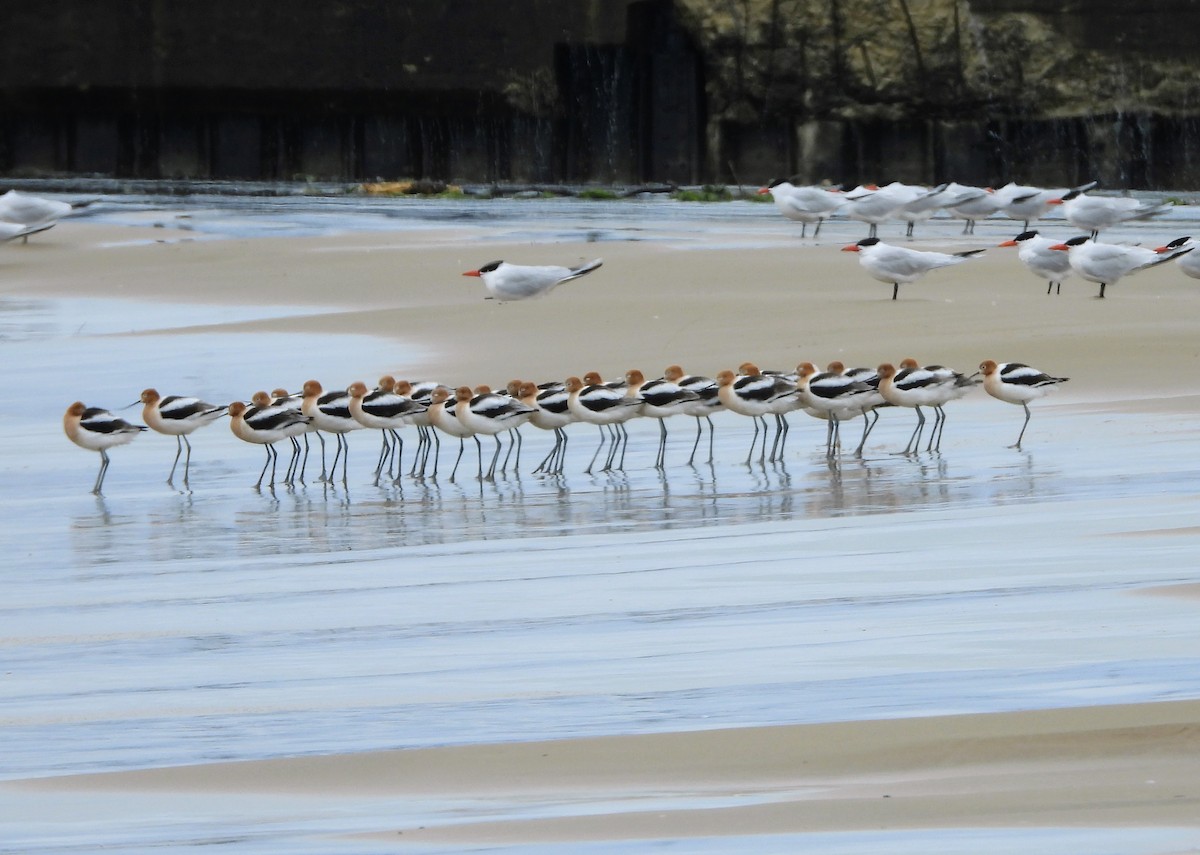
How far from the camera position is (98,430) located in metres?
11.5

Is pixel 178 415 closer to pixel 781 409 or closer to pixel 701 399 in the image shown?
pixel 701 399

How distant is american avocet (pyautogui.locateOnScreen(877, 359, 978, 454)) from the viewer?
1166 cm

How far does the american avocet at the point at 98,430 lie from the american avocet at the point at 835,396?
378cm

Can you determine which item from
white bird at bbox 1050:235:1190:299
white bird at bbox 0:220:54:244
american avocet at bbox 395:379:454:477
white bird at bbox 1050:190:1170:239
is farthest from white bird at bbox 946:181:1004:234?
american avocet at bbox 395:379:454:477

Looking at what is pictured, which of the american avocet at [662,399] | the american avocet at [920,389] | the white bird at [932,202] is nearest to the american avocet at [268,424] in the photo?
the american avocet at [662,399]

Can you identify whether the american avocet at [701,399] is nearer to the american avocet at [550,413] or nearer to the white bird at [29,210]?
the american avocet at [550,413]

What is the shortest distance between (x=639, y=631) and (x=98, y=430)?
216 inches

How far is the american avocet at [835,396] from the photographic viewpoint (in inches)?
457

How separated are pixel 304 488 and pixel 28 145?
2790cm

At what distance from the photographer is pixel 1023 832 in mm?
4383

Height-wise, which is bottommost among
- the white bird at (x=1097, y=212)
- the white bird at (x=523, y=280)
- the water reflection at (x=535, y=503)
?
the water reflection at (x=535, y=503)

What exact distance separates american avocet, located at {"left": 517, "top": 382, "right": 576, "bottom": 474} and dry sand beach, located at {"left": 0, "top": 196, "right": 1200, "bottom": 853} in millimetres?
293

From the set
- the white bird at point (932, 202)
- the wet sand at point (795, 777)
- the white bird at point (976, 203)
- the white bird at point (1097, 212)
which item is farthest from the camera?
the white bird at point (976, 203)

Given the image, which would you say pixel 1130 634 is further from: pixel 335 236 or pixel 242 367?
pixel 335 236
